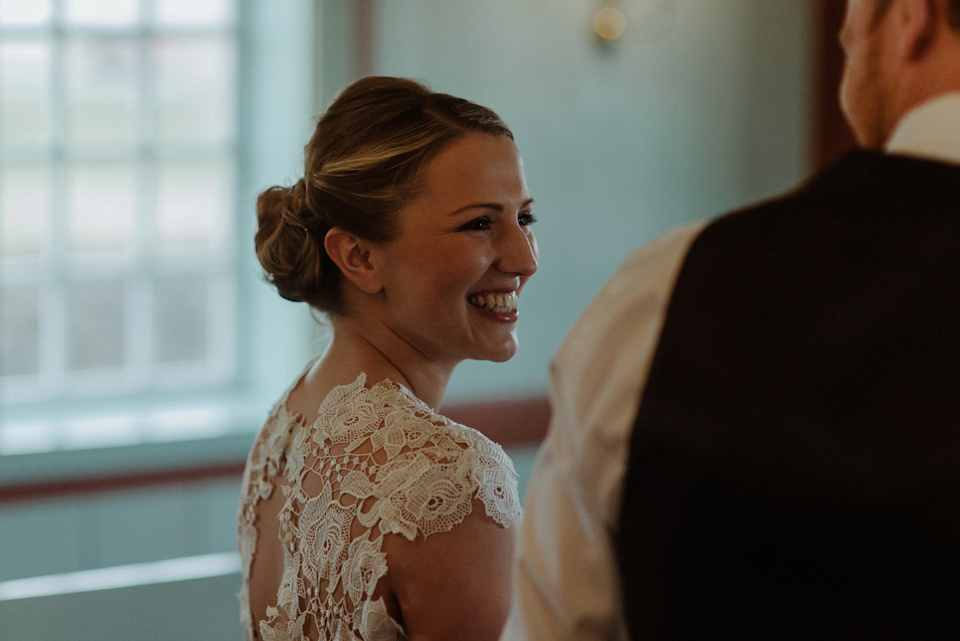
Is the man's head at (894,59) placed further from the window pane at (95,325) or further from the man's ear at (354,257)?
the window pane at (95,325)

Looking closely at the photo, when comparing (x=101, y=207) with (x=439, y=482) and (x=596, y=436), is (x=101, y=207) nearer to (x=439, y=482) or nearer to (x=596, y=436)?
(x=439, y=482)

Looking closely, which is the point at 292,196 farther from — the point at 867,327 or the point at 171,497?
the point at 171,497

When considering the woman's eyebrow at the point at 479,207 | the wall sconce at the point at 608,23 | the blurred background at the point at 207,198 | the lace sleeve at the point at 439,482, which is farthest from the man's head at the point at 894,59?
the wall sconce at the point at 608,23

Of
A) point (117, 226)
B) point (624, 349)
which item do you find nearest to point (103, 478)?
point (117, 226)

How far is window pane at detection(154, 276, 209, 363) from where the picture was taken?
4.00 metres

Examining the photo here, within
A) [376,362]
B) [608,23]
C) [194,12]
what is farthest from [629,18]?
[376,362]

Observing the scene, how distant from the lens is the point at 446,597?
1.40m

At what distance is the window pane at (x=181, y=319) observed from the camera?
400cm

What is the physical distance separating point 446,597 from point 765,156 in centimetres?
375

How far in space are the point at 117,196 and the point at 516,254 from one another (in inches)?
98.0

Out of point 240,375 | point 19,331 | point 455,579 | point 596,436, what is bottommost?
point 240,375

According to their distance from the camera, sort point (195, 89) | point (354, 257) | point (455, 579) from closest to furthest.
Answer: point (455, 579), point (354, 257), point (195, 89)

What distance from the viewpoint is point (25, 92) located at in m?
3.70

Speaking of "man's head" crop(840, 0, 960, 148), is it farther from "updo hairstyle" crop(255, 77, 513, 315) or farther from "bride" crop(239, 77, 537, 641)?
"updo hairstyle" crop(255, 77, 513, 315)
